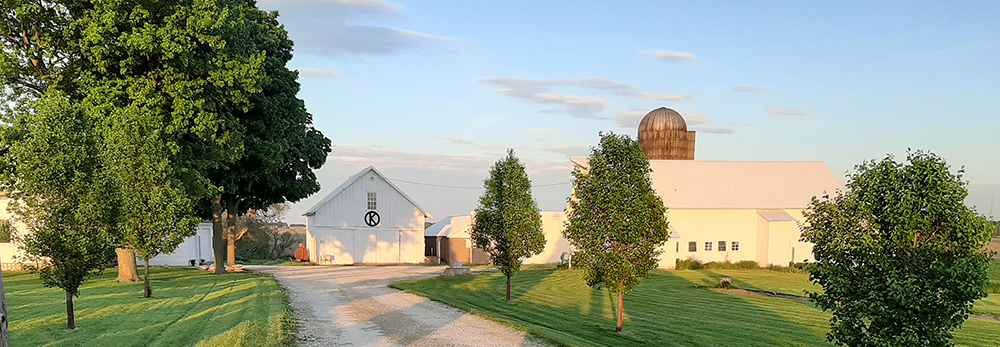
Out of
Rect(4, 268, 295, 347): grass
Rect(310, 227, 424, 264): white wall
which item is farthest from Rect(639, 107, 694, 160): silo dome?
Rect(4, 268, 295, 347): grass

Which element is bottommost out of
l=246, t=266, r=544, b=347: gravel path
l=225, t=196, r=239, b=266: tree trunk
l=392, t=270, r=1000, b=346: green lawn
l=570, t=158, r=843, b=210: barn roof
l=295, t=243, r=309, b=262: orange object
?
l=295, t=243, r=309, b=262: orange object

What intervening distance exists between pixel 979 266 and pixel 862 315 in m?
1.79

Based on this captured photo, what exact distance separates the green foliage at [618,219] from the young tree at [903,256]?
6540 millimetres

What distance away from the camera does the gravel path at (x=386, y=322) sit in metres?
13.5

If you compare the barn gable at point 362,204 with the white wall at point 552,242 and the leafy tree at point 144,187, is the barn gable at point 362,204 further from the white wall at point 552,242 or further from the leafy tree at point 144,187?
the leafy tree at point 144,187

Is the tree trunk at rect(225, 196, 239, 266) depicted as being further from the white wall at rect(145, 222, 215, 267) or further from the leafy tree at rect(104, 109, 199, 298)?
the leafy tree at rect(104, 109, 199, 298)

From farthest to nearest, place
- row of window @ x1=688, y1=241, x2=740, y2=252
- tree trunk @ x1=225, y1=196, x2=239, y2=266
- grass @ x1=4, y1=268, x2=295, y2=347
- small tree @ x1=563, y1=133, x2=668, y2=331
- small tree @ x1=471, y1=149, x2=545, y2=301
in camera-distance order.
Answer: row of window @ x1=688, y1=241, x2=740, y2=252 < tree trunk @ x1=225, y1=196, x2=239, y2=266 < small tree @ x1=471, y1=149, x2=545, y2=301 < small tree @ x1=563, y1=133, x2=668, y2=331 < grass @ x1=4, y1=268, x2=295, y2=347

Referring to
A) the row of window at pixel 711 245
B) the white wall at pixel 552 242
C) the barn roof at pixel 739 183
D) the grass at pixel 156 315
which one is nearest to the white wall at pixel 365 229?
the white wall at pixel 552 242

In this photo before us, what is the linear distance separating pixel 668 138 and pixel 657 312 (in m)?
39.1

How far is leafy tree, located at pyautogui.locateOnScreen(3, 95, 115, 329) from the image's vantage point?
15094mm

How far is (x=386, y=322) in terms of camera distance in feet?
52.6

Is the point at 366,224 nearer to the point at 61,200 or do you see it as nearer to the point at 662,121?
the point at 662,121

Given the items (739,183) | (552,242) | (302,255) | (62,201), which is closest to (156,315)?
(62,201)

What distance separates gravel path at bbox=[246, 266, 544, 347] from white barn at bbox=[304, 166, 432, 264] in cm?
2444
